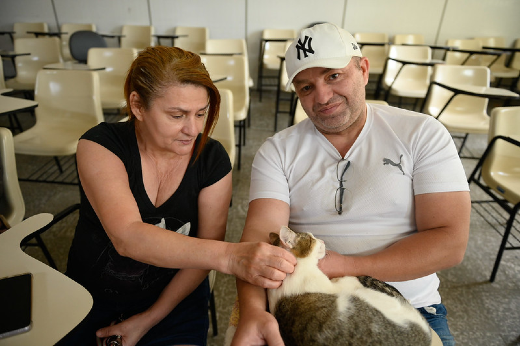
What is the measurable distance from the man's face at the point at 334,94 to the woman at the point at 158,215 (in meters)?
0.36

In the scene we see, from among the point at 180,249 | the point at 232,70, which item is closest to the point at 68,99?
the point at 232,70

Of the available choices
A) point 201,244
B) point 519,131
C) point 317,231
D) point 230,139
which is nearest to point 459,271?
point 519,131

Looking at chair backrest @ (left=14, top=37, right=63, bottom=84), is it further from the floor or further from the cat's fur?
the cat's fur

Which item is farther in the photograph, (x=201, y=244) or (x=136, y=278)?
(x=136, y=278)

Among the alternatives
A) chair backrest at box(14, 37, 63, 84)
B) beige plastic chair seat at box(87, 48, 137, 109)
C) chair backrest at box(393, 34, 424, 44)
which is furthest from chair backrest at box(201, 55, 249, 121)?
chair backrest at box(393, 34, 424, 44)

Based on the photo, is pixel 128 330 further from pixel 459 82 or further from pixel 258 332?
pixel 459 82

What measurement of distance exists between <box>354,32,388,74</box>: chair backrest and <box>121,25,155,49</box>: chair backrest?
13.0ft

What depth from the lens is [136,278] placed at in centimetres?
104

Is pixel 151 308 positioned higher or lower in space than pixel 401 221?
lower

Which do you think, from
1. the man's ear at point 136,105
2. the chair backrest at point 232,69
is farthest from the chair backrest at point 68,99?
the man's ear at point 136,105

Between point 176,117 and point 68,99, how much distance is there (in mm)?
2168

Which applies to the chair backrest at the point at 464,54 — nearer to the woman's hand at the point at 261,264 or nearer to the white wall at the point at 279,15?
the white wall at the point at 279,15

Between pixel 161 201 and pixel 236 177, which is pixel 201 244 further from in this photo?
pixel 236 177

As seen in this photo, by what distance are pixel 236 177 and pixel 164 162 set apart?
1930mm
